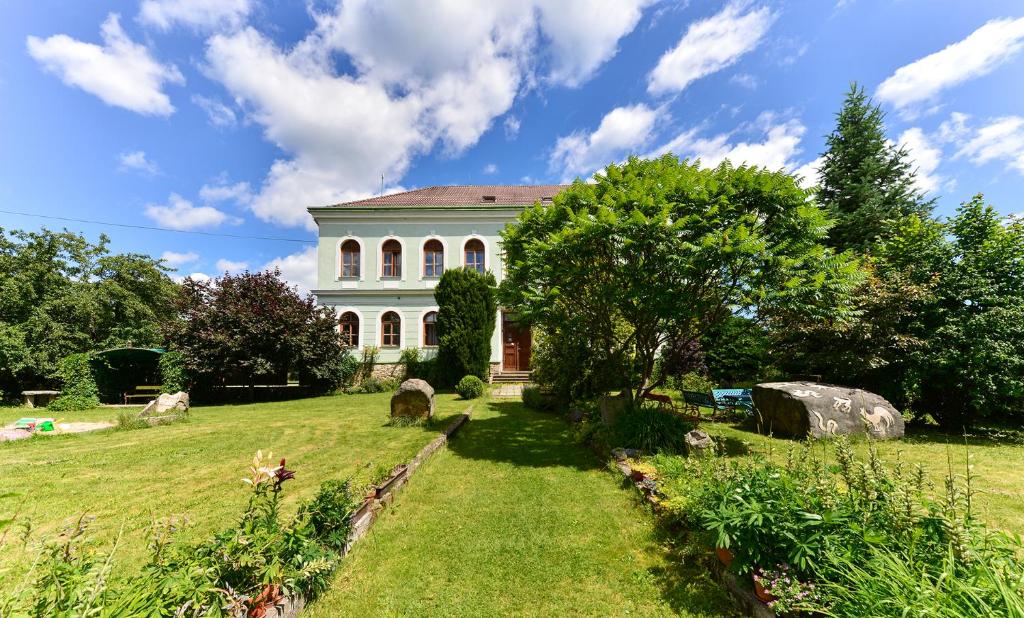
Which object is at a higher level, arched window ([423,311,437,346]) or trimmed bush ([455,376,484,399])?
arched window ([423,311,437,346])

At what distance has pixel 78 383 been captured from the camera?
12.5 metres

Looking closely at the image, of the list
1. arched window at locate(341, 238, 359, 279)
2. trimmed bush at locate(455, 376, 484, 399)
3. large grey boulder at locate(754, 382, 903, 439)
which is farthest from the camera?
arched window at locate(341, 238, 359, 279)

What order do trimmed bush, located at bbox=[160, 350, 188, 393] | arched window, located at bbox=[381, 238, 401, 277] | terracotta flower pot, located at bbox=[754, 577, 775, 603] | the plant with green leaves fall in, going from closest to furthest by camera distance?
terracotta flower pot, located at bbox=[754, 577, 775, 603] < trimmed bush, located at bbox=[160, 350, 188, 393] < the plant with green leaves < arched window, located at bbox=[381, 238, 401, 277]

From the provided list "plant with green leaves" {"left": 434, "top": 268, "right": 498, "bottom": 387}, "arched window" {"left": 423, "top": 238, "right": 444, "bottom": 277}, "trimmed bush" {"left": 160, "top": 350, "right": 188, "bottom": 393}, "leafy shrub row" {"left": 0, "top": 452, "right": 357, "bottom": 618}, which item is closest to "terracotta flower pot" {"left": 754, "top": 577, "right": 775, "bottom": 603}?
"leafy shrub row" {"left": 0, "top": 452, "right": 357, "bottom": 618}

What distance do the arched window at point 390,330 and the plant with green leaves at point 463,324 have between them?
147 inches

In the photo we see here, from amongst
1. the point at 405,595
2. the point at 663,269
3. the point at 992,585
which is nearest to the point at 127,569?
the point at 405,595

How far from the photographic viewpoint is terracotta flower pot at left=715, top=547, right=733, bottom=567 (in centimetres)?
291

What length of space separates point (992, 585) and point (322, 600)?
4.02m

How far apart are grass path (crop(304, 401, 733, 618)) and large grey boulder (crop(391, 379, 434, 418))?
3345 millimetres

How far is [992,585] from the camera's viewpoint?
1765mm

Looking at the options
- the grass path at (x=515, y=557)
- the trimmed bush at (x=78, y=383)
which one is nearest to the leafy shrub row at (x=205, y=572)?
the grass path at (x=515, y=557)

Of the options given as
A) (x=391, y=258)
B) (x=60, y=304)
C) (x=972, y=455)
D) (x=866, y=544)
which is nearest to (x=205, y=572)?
(x=866, y=544)

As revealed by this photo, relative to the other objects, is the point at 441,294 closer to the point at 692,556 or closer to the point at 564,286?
the point at 564,286

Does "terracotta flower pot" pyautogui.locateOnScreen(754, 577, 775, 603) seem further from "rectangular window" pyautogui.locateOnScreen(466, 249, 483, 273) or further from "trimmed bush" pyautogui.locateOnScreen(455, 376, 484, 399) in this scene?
"rectangular window" pyautogui.locateOnScreen(466, 249, 483, 273)
